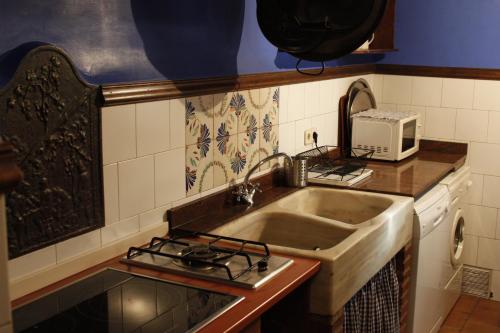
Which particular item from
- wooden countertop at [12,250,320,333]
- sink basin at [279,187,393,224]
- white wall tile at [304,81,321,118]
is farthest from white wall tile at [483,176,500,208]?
wooden countertop at [12,250,320,333]

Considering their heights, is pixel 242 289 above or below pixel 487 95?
below

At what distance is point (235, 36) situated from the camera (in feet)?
9.12

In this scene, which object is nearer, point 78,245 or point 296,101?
point 78,245

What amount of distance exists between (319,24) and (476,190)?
2038 millimetres

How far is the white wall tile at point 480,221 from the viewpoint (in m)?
4.08

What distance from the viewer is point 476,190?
161 inches

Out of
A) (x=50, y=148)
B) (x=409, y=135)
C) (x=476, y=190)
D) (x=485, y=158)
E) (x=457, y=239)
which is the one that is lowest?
(x=457, y=239)

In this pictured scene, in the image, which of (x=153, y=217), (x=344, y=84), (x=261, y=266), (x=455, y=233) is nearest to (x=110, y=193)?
(x=153, y=217)

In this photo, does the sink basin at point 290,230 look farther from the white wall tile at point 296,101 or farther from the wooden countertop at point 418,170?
the white wall tile at point 296,101

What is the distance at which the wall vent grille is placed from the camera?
13.7 feet

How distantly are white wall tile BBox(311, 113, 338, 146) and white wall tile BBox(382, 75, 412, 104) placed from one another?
25.2 inches

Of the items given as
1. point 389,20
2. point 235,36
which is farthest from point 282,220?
point 389,20

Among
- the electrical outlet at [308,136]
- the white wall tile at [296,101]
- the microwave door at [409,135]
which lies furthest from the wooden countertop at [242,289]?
the microwave door at [409,135]

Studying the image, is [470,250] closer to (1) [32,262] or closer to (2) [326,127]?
(2) [326,127]
